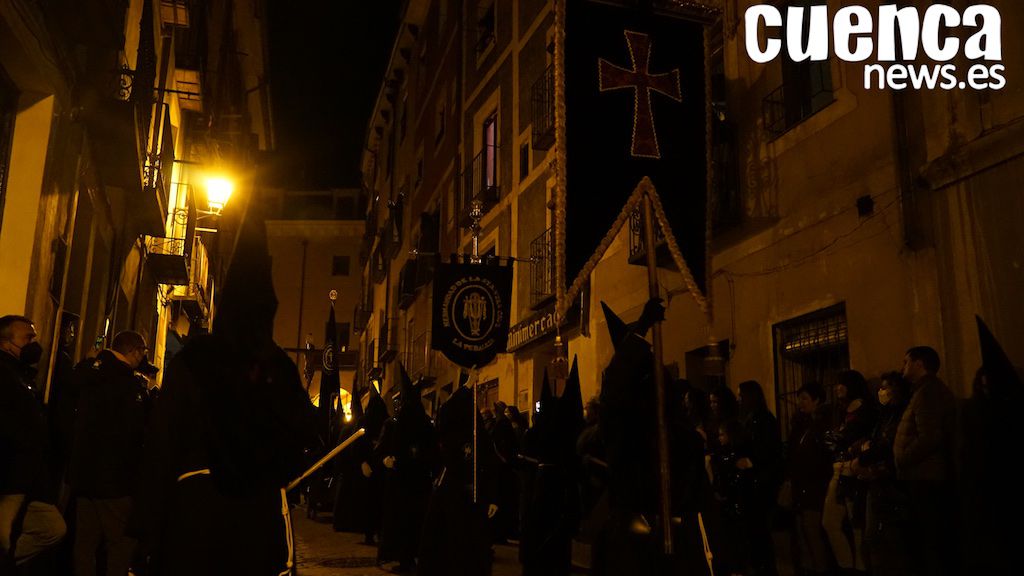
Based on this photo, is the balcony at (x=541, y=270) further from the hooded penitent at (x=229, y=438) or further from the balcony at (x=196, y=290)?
the hooded penitent at (x=229, y=438)

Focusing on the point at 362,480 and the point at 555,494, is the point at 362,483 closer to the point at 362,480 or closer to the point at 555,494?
the point at 362,480

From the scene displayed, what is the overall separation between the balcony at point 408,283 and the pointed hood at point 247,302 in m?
25.7

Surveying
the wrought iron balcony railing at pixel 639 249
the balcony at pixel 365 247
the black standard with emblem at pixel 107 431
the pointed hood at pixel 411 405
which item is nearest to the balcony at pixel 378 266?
the balcony at pixel 365 247

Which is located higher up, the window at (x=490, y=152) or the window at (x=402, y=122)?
the window at (x=402, y=122)

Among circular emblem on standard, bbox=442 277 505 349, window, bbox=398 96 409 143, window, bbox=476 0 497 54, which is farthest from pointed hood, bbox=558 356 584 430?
window, bbox=398 96 409 143

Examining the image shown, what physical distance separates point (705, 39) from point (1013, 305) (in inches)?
137

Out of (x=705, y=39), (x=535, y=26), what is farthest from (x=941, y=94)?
(x=535, y=26)

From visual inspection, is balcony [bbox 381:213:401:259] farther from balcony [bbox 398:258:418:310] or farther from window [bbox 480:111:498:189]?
window [bbox 480:111:498:189]

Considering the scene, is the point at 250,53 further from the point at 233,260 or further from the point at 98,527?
the point at 233,260

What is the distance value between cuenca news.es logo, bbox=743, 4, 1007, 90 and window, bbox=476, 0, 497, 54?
43.7ft

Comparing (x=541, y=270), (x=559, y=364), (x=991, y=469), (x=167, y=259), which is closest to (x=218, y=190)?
(x=167, y=259)

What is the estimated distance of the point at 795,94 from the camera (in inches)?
463

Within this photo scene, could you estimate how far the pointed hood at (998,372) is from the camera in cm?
674

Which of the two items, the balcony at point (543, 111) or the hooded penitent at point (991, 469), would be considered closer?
the hooded penitent at point (991, 469)
